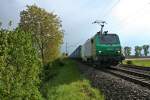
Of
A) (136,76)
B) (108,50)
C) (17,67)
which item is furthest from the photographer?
(108,50)

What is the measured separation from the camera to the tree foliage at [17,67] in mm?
14203

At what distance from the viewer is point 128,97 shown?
1451 cm

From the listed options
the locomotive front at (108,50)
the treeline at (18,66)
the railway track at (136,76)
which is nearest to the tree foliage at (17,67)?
the treeline at (18,66)

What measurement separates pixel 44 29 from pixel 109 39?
31288 millimetres

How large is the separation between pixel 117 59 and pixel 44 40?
3215cm

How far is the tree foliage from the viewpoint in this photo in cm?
1420

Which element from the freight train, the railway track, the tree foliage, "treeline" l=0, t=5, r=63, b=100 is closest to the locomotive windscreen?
the freight train

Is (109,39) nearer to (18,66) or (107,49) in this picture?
(107,49)

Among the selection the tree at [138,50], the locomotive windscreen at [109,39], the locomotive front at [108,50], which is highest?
the tree at [138,50]

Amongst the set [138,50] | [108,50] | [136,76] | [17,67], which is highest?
[138,50]

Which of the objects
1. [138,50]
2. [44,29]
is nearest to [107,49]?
[44,29]

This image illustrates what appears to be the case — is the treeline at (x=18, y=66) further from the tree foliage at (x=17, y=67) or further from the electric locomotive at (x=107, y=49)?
the electric locomotive at (x=107, y=49)

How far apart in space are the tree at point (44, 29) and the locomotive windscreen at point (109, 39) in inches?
1158

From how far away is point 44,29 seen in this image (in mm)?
64375
